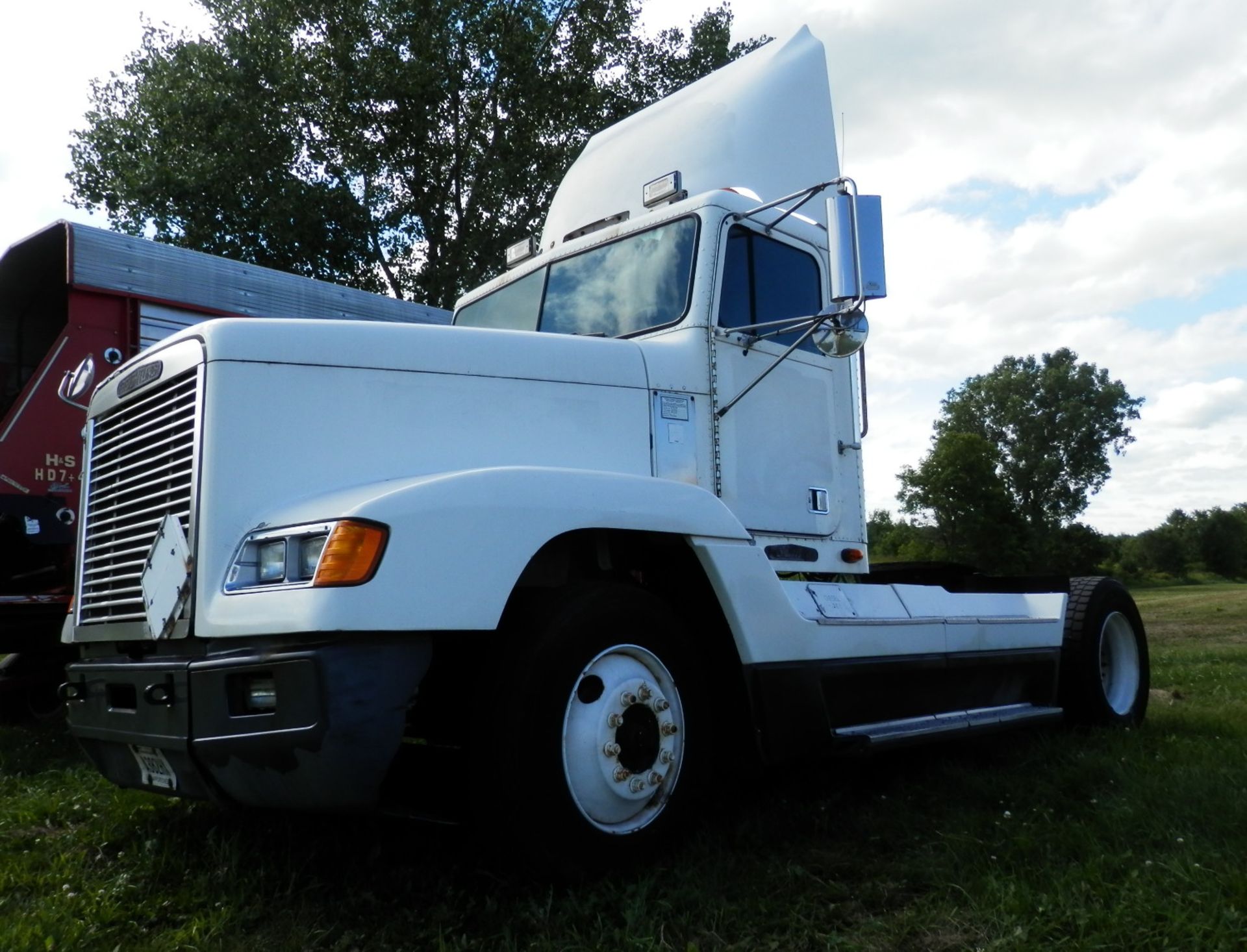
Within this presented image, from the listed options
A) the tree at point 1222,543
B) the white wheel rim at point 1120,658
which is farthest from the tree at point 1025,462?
the white wheel rim at point 1120,658

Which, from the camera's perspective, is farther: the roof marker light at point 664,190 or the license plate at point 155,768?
the roof marker light at point 664,190

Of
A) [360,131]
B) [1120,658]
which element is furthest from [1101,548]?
[1120,658]

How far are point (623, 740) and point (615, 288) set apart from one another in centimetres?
236

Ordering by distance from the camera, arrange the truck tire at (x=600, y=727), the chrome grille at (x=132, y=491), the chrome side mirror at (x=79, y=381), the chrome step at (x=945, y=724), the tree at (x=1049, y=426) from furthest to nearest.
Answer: the tree at (x=1049, y=426) < the chrome side mirror at (x=79, y=381) < the chrome step at (x=945, y=724) < the chrome grille at (x=132, y=491) < the truck tire at (x=600, y=727)

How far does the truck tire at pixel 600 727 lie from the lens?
10.7 feet

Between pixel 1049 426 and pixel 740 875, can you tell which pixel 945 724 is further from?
pixel 1049 426

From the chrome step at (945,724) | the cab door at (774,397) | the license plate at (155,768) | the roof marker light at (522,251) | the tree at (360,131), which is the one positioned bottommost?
the chrome step at (945,724)

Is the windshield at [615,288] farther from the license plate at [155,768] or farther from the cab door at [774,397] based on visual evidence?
the license plate at [155,768]

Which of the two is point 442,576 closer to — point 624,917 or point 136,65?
point 624,917

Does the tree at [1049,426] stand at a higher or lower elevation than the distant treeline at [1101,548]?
higher

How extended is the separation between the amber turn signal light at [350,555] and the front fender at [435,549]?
0.08 feet

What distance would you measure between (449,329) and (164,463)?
1.12m

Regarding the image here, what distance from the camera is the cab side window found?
4949 mm

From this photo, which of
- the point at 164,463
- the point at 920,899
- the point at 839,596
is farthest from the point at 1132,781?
the point at 164,463
